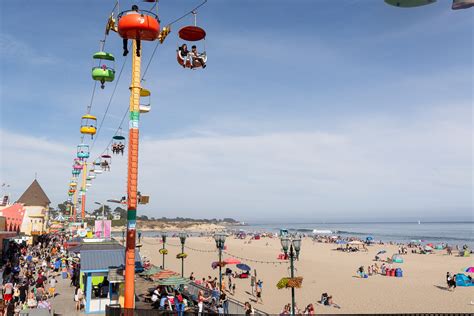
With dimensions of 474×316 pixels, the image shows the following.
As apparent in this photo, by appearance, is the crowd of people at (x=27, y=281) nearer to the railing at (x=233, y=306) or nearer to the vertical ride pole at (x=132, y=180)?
the vertical ride pole at (x=132, y=180)

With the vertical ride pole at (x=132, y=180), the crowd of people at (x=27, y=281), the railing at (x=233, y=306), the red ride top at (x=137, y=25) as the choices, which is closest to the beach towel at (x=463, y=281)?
the railing at (x=233, y=306)

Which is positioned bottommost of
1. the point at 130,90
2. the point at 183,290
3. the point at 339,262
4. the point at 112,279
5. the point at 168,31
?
the point at 339,262

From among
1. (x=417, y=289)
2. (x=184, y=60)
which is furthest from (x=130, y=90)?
(x=417, y=289)

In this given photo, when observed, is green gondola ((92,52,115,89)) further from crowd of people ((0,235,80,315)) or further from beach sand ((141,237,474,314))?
beach sand ((141,237,474,314))

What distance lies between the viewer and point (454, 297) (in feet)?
86.2

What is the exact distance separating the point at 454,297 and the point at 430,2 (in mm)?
26425

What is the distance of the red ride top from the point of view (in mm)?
11039

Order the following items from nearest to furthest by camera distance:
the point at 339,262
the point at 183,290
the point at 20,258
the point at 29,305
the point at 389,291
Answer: the point at 29,305 → the point at 183,290 → the point at 389,291 → the point at 20,258 → the point at 339,262

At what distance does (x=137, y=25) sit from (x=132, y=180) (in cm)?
501

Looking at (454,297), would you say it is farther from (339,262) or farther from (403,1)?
(403,1)

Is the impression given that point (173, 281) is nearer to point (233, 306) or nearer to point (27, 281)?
point (233, 306)

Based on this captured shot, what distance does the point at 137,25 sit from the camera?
11.0 m

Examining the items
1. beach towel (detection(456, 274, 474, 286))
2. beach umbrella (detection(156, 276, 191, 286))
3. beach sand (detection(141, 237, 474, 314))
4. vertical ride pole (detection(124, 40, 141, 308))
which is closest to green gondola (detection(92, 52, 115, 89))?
vertical ride pole (detection(124, 40, 141, 308))

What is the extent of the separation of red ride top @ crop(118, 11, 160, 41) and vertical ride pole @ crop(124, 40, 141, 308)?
2373 millimetres
